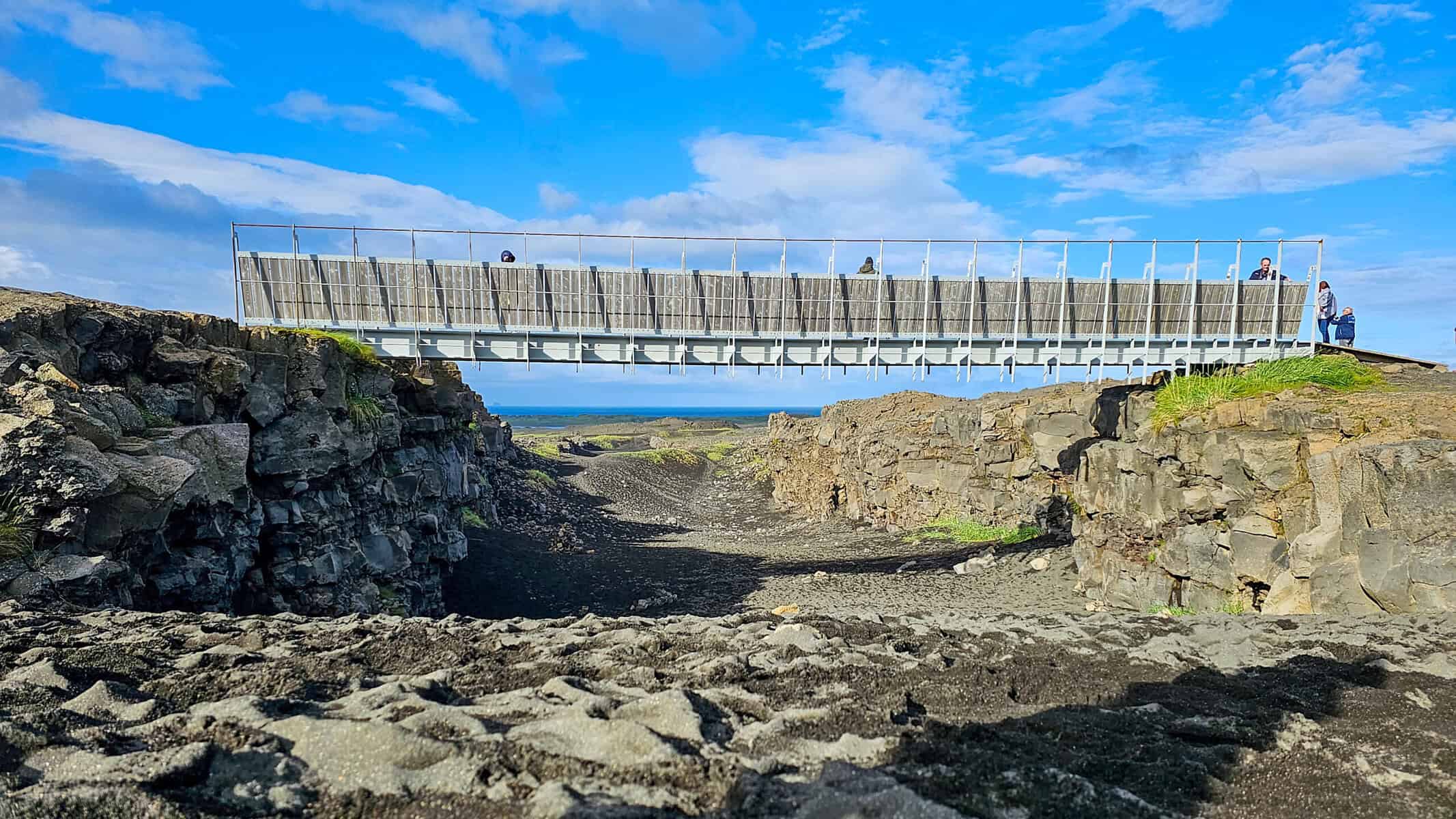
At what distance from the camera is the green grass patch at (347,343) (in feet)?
48.3

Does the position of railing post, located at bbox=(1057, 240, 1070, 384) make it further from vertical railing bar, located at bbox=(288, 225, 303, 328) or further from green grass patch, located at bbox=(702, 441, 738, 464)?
green grass patch, located at bbox=(702, 441, 738, 464)

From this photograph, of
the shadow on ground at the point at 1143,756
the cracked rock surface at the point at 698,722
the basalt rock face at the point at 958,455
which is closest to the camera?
the cracked rock surface at the point at 698,722

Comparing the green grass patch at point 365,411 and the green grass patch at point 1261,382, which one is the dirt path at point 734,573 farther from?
the green grass patch at point 365,411

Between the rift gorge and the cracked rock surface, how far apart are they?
33 mm

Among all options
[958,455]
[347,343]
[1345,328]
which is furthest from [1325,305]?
[347,343]

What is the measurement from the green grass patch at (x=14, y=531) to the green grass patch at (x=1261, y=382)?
16.3 meters

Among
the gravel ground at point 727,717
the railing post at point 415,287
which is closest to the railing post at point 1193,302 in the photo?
the gravel ground at point 727,717

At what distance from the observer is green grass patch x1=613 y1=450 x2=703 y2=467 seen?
49000 mm

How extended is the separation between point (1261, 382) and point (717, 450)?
47125 millimetres

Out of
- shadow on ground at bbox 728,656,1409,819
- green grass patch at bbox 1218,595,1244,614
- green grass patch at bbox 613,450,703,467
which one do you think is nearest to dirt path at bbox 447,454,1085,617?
green grass patch at bbox 1218,595,1244,614

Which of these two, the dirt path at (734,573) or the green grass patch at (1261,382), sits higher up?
the green grass patch at (1261,382)

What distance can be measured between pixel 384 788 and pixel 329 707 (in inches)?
55.6

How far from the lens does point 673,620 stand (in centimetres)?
904

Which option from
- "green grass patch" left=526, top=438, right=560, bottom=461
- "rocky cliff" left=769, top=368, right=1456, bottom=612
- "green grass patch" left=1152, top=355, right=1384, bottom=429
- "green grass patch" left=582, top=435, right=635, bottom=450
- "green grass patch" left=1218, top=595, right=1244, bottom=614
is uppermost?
"green grass patch" left=1152, top=355, right=1384, bottom=429
